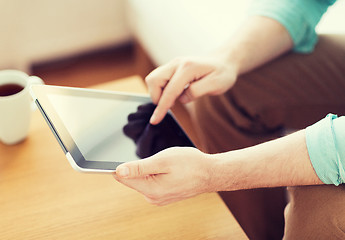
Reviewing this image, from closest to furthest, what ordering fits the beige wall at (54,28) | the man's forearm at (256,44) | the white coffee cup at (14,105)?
the white coffee cup at (14,105) < the man's forearm at (256,44) < the beige wall at (54,28)

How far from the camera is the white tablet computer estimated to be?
0.57 meters

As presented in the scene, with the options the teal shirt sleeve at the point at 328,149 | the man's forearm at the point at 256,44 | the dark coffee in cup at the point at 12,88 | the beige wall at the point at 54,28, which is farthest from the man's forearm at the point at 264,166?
the beige wall at the point at 54,28

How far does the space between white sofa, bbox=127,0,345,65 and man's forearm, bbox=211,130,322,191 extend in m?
0.43

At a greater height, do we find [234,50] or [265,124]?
[234,50]

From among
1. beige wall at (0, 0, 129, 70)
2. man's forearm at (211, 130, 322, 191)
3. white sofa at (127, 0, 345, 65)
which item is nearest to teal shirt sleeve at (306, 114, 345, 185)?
man's forearm at (211, 130, 322, 191)

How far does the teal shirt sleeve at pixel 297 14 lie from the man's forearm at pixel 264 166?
35 cm

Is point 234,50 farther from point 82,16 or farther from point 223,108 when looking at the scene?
point 82,16

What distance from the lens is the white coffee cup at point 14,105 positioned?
2.21 feet

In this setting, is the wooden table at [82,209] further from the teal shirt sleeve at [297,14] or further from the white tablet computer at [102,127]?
the teal shirt sleeve at [297,14]

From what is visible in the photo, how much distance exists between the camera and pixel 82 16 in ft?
5.19

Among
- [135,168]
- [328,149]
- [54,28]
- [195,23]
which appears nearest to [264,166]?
[328,149]

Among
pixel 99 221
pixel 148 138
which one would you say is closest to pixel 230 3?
pixel 148 138

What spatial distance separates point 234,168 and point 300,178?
0.32 ft

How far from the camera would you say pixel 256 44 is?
0.83 m
